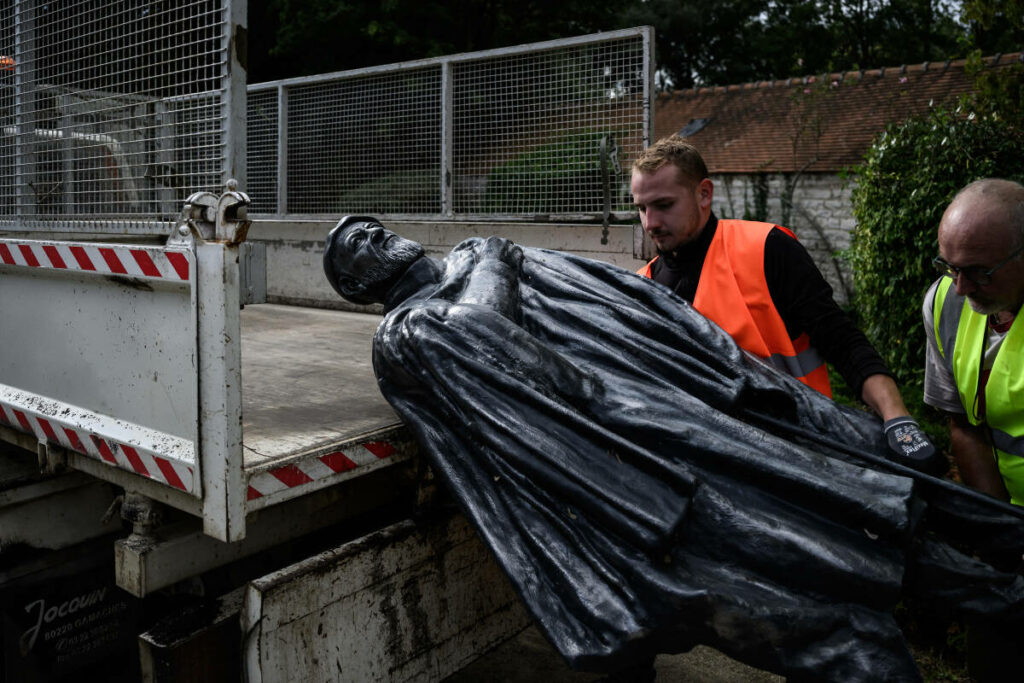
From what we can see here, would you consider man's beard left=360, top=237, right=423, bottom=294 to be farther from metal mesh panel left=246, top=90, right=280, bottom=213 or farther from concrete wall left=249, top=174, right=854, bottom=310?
metal mesh panel left=246, top=90, right=280, bottom=213

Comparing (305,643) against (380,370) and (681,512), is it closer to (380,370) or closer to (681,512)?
(380,370)

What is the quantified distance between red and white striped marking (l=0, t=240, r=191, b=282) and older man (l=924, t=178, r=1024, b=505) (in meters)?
2.11

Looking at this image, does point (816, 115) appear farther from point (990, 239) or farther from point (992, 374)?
point (990, 239)

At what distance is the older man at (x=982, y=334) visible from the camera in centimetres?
231

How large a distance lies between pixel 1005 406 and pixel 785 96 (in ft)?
52.1

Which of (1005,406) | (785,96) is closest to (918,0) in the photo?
(785,96)

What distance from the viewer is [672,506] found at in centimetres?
212

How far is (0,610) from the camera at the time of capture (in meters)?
2.63

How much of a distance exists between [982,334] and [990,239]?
372 millimetres

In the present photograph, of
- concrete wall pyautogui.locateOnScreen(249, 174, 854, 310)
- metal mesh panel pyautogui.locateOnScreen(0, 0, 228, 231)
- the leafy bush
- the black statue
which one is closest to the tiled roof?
the leafy bush

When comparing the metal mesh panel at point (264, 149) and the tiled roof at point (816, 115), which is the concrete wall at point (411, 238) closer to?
the metal mesh panel at point (264, 149)

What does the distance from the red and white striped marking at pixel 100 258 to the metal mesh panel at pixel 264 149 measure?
429 centimetres

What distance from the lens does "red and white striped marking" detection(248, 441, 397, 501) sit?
225 cm

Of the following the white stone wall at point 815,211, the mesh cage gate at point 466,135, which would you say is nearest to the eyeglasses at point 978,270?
the mesh cage gate at point 466,135
